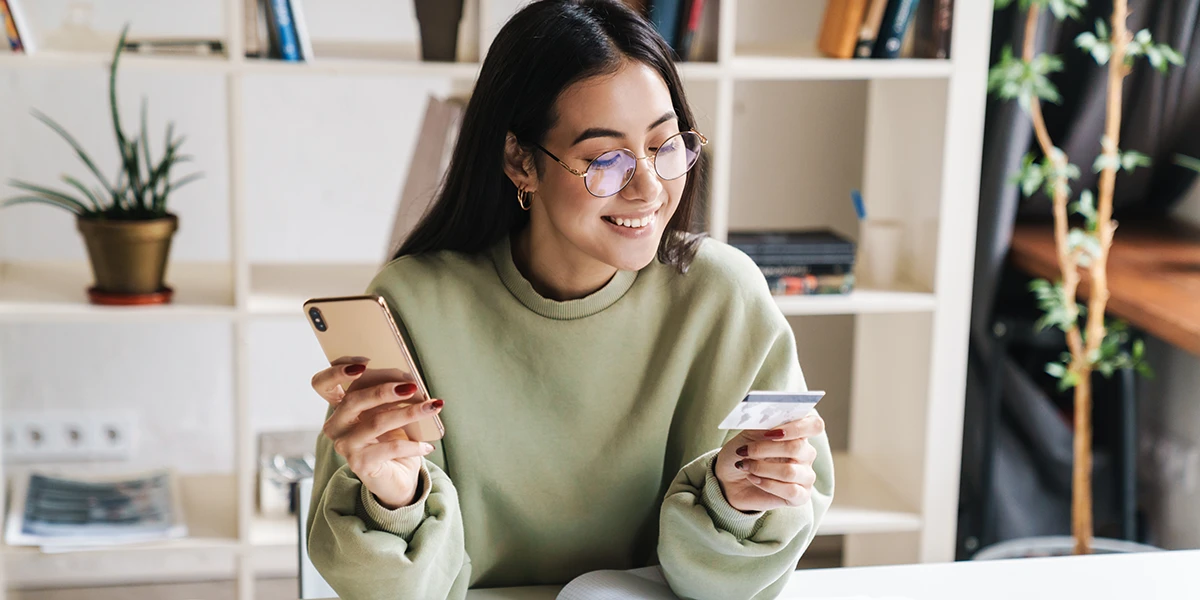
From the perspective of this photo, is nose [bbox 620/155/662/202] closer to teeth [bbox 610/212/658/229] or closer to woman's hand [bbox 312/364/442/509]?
teeth [bbox 610/212/658/229]

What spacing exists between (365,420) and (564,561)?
0.38 m

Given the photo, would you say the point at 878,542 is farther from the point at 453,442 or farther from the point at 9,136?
the point at 9,136

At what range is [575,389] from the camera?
1.38 metres

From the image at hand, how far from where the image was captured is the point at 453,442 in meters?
1.36

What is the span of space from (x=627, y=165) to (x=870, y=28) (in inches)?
42.5

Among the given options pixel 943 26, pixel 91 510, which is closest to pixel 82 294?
pixel 91 510

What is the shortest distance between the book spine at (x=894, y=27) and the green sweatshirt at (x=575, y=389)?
91 cm

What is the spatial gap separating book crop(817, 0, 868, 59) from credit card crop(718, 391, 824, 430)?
3.90 feet

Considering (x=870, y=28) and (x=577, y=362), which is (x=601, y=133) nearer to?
(x=577, y=362)

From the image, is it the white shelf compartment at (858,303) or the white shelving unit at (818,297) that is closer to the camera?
the white shelving unit at (818,297)

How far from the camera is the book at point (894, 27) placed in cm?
213

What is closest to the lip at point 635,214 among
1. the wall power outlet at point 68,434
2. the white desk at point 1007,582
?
the white desk at point 1007,582

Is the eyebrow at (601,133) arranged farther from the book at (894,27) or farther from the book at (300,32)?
the book at (894,27)

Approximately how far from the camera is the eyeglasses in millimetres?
1225
